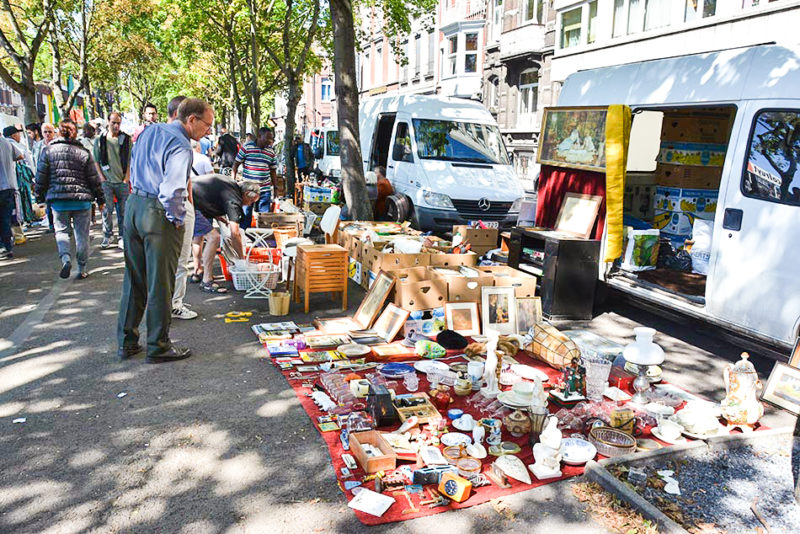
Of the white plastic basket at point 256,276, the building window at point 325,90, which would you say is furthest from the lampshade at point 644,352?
the building window at point 325,90

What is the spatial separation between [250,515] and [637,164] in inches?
288

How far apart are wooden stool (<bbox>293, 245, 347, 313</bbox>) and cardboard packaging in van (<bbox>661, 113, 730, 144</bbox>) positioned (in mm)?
4989

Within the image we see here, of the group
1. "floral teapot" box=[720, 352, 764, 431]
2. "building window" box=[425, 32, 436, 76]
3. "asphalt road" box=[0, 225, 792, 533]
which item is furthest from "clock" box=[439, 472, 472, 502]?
"building window" box=[425, 32, 436, 76]

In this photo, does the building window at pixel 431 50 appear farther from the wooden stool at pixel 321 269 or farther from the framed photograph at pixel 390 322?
the framed photograph at pixel 390 322

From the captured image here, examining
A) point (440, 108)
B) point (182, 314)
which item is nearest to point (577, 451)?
point (182, 314)

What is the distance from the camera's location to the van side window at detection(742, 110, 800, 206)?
16.5 ft

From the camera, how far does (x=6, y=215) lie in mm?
9391

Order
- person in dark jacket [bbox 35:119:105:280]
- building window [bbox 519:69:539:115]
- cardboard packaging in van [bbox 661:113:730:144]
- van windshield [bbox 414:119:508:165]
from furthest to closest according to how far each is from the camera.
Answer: building window [bbox 519:69:539:115]
van windshield [bbox 414:119:508:165]
cardboard packaging in van [bbox 661:113:730:144]
person in dark jacket [bbox 35:119:105:280]

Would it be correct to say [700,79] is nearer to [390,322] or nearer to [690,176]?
[690,176]

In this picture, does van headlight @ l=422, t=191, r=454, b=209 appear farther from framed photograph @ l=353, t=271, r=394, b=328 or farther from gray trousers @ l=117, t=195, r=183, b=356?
gray trousers @ l=117, t=195, r=183, b=356

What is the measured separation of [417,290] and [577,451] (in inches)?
111

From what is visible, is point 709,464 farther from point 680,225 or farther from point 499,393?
point 680,225

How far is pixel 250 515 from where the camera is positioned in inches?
130

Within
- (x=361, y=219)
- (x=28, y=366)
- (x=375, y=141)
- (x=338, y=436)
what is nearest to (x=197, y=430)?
(x=338, y=436)
